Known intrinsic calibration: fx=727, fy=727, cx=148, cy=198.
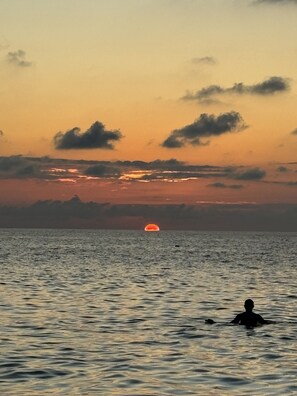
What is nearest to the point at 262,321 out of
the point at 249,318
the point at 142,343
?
the point at 249,318

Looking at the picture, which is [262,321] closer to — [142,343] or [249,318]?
[249,318]

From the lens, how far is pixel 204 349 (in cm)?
2834

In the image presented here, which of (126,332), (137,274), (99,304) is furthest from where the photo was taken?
(137,274)

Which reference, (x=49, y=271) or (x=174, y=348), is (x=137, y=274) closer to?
(x=49, y=271)

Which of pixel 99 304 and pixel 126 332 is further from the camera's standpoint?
pixel 99 304

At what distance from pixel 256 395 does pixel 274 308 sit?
2477 centimetres

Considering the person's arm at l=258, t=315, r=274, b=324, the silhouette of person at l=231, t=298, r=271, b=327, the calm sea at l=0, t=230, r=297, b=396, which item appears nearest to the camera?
the calm sea at l=0, t=230, r=297, b=396

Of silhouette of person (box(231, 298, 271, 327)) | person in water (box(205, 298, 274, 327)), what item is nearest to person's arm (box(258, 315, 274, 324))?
person in water (box(205, 298, 274, 327))

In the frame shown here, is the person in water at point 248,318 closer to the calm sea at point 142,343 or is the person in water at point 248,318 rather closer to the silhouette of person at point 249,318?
the silhouette of person at point 249,318

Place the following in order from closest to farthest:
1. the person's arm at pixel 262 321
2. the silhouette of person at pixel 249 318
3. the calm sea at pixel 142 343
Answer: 1. the calm sea at pixel 142 343
2. the silhouette of person at pixel 249 318
3. the person's arm at pixel 262 321

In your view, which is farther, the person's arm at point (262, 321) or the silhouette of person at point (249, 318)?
the person's arm at point (262, 321)

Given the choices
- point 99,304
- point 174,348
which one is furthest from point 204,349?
point 99,304

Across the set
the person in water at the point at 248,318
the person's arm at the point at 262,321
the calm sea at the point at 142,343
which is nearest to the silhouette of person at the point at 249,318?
the person in water at the point at 248,318

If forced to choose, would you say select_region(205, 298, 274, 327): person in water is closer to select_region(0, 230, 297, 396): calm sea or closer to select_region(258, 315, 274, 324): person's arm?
select_region(258, 315, 274, 324): person's arm
